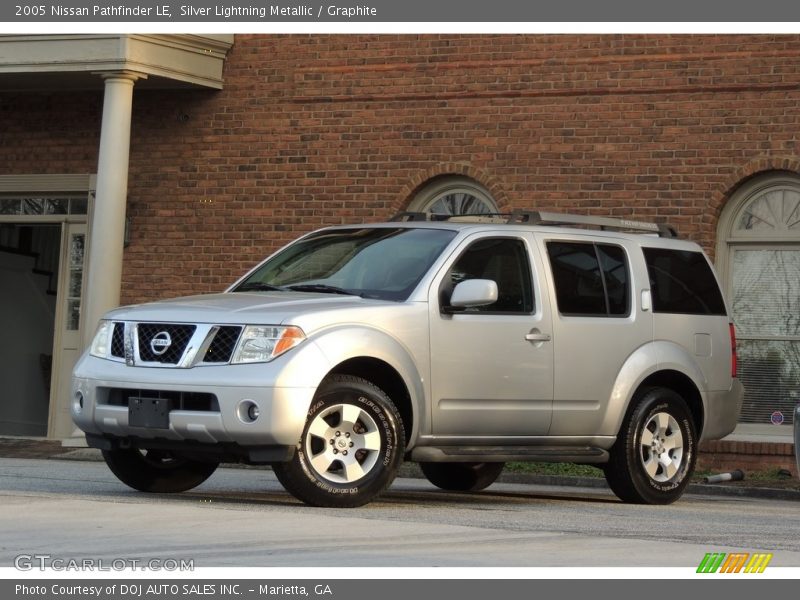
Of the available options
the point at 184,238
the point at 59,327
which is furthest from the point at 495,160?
the point at 59,327

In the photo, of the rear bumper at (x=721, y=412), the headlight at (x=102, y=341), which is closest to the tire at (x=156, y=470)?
the headlight at (x=102, y=341)

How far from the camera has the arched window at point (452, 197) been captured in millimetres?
18297

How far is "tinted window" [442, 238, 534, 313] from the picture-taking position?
10.8m

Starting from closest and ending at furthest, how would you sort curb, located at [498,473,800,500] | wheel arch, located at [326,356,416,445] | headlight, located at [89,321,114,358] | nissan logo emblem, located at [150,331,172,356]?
nissan logo emblem, located at [150,331,172,356] → wheel arch, located at [326,356,416,445] → headlight, located at [89,321,114,358] → curb, located at [498,473,800,500]

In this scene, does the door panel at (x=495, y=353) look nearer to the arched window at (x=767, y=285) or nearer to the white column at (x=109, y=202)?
the arched window at (x=767, y=285)

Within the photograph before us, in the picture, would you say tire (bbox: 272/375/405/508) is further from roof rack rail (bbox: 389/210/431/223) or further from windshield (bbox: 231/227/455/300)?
roof rack rail (bbox: 389/210/431/223)

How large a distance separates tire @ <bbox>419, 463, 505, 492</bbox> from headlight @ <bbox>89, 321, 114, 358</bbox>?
327 centimetres

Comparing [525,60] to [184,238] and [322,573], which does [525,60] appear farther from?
[322,573]

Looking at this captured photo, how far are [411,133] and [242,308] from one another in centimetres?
879

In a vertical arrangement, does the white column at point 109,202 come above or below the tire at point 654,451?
above

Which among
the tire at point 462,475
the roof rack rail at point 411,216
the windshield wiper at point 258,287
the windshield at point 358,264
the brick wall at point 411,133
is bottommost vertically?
the tire at point 462,475

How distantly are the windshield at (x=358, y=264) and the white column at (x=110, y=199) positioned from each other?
6863 millimetres

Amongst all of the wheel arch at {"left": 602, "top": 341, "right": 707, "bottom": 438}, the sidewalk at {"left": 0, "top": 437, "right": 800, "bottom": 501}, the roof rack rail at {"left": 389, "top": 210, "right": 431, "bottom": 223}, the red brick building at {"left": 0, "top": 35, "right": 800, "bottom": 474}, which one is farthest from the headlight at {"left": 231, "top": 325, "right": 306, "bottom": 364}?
the red brick building at {"left": 0, "top": 35, "right": 800, "bottom": 474}
